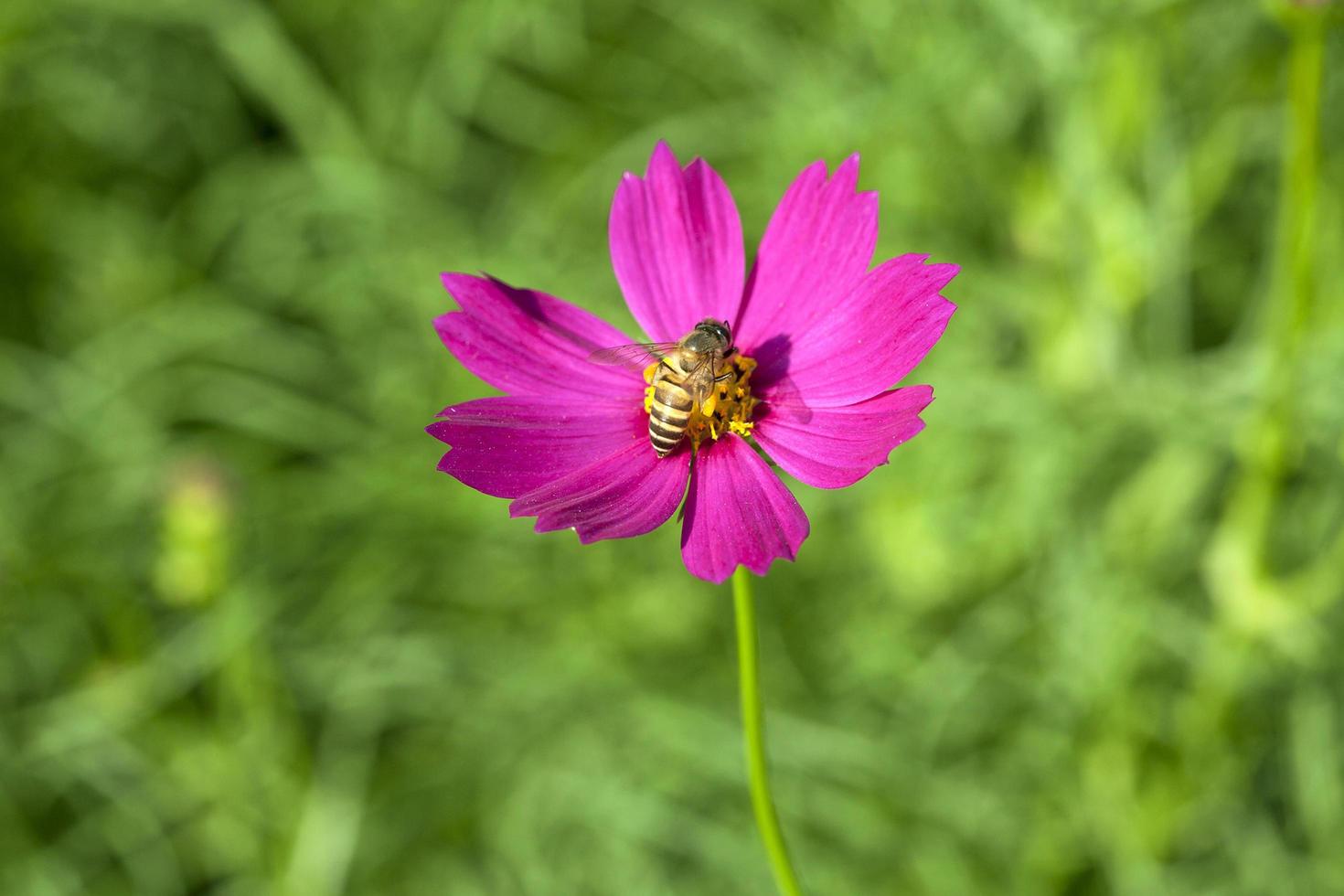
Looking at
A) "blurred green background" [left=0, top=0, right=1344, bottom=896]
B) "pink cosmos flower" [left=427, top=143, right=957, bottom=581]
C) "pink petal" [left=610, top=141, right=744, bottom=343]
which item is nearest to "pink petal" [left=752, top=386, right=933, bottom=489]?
"pink cosmos flower" [left=427, top=143, right=957, bottom=581]

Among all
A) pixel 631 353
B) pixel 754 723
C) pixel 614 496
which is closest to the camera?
pixel 754 723

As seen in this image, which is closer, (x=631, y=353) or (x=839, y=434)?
(x=839, y=434)

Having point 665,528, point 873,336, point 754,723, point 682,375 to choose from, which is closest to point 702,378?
point 682,375

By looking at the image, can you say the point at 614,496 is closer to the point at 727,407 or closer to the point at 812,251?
the point at 727,407

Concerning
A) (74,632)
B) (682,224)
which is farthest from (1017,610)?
(74,632)

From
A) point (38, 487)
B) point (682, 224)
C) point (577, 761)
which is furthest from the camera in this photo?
point (38, 487)

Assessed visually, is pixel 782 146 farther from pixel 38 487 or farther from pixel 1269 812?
pixel 38 487

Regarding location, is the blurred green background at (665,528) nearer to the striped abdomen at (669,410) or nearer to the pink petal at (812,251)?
the pink petal at (812,251)
